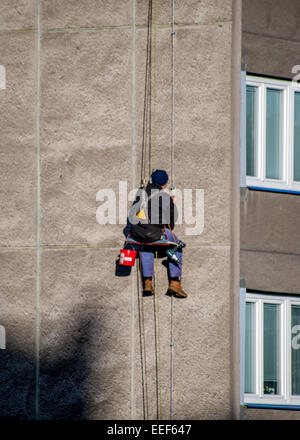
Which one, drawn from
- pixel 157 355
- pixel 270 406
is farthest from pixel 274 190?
pixel 270 406

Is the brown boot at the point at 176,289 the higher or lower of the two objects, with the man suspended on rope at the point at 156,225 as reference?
lower

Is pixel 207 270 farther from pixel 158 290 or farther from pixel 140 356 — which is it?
pixel 140 356

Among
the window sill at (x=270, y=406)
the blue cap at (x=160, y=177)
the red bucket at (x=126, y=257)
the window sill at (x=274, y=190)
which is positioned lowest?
the window sill at (x=270, y=406)

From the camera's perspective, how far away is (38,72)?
1402 centimetres

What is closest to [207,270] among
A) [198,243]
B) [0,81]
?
[198,243]

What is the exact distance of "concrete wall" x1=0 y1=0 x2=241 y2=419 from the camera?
13.1m

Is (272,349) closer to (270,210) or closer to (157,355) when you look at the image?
(157,355)

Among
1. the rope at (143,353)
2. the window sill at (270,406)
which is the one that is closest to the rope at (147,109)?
the rope at (143,353)

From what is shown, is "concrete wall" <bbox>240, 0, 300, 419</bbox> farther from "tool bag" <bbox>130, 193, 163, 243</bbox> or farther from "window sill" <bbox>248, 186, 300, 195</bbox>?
"tool bag" <bbox>130, 193, 163, 243</bbox>

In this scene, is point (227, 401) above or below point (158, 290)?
below

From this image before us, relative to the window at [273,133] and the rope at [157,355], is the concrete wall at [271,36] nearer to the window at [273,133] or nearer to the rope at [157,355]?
the window at [273,133]

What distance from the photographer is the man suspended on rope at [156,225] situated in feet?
43.1

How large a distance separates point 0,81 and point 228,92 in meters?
3.52

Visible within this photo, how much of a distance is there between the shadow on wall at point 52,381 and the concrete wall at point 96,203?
0.05 ft
